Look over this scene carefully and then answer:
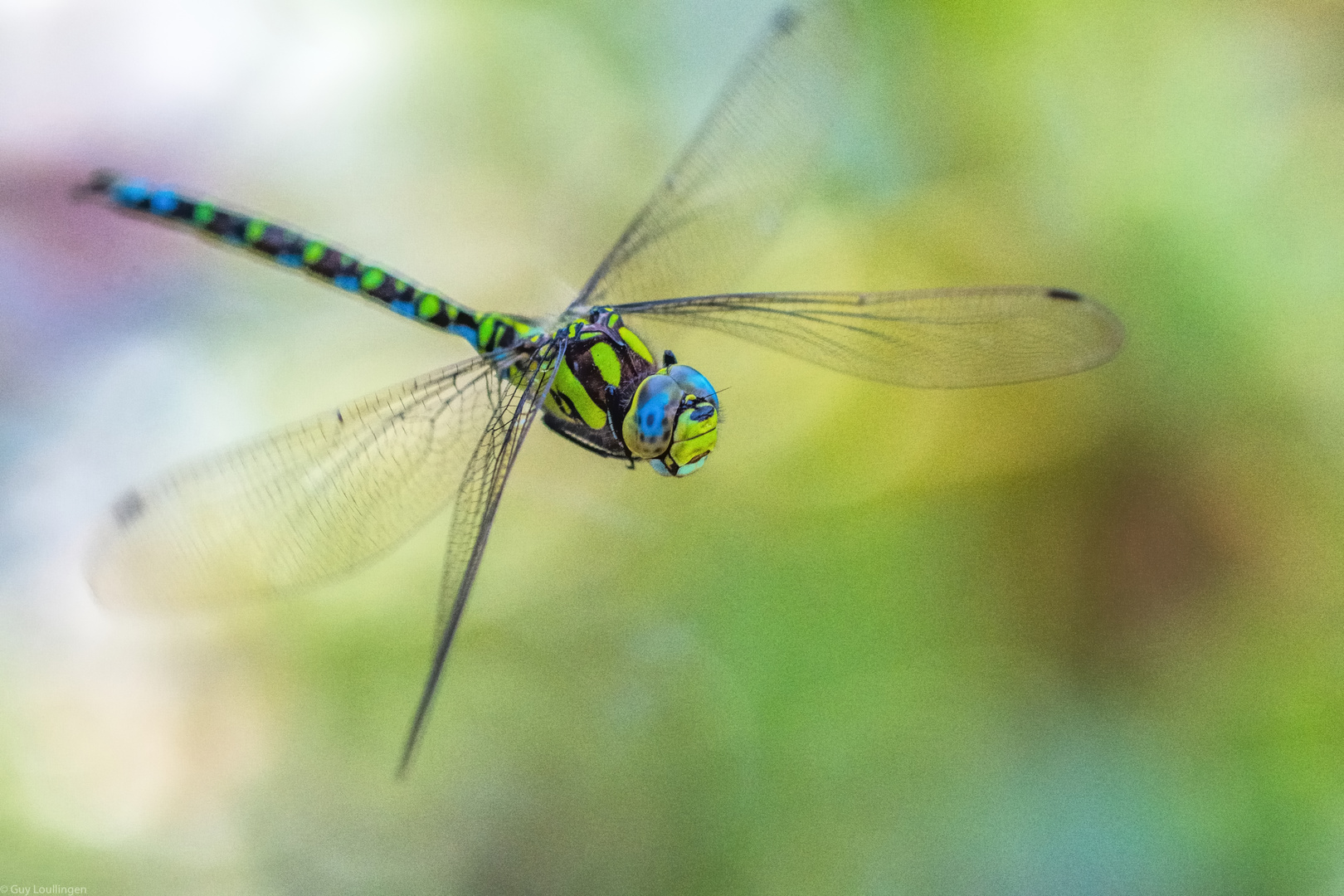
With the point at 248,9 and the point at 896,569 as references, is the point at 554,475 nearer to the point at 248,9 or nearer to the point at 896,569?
the point at 896,569

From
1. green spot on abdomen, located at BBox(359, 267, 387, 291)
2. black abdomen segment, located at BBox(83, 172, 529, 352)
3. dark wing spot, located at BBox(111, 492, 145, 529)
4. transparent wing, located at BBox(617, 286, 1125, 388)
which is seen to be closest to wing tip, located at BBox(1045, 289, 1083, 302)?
transparent wing, located at BBox(617, 286, 1125, 388)

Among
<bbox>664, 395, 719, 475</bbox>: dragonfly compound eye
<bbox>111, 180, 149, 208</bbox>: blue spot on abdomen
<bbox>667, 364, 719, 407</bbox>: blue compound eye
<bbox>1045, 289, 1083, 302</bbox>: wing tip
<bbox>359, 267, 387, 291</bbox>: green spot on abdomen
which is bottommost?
<bbox>664, 395, 719, 475</bbox>: dragonfly compound eye

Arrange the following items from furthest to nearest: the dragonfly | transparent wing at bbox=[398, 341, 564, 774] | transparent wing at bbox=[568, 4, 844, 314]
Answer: transparent wing at bbox=[568, 4, 844, 314], the dragonfly, transparent wing at bbox=[398, 341, 564, 774]

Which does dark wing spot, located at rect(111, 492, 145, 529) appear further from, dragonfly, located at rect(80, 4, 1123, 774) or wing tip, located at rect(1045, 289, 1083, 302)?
wing tip, located at rect(1045, 289, 1083, 302)

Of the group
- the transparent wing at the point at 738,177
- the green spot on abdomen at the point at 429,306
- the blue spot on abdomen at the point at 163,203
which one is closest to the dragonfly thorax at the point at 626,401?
the transparent wing at the point at 738,177

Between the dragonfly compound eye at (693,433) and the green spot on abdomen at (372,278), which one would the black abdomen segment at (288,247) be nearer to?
the green spot on abdomen at (372,278)

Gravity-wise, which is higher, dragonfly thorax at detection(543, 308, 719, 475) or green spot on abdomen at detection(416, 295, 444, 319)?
green spot on abdomen at detection(416, 295, 444, 319)
